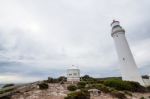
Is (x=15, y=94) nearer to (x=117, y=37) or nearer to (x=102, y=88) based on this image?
(x=102, y=88)

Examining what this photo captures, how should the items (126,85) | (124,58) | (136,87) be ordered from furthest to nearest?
(124,58) < (136,87) < (126,85)

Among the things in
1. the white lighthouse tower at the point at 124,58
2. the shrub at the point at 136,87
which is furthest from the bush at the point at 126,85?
the white lighthouse tower at the point at 124,58

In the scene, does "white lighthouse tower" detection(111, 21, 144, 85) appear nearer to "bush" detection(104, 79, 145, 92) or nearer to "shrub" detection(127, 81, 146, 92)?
"shrub" detection(127, 81, 146, 92)

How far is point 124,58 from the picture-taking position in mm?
38500

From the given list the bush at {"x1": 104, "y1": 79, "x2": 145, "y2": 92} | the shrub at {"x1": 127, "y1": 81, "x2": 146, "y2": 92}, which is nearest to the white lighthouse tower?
Result: the shrub at {"x1": 127, "y1": 81, "x2": 146, "y2": 92}

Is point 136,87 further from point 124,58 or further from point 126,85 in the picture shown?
point 124,58

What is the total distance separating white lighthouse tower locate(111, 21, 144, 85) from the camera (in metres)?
37.9

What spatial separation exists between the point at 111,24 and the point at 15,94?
89.3 feet

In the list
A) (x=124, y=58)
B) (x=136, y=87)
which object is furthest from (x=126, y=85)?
(x=124, y=58)

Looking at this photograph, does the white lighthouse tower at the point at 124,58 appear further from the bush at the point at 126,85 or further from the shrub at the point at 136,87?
the bush at the point at 126,85

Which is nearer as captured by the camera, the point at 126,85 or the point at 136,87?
the point at 126,85

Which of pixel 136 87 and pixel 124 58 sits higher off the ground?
pixel 124 58

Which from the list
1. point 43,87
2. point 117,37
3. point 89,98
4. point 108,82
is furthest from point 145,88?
point 43,87

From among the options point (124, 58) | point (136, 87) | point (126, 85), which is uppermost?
point (124, 58)
